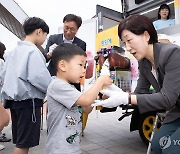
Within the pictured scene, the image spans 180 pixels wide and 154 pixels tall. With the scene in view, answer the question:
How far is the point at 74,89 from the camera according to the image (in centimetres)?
161

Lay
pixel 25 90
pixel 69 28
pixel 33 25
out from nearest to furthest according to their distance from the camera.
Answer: pixel 25 90 → pixel 33 25 → pixel 69 28

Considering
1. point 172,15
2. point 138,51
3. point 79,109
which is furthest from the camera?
point 172,15

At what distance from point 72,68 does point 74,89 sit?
0.16 m

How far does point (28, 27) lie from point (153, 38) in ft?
4.00

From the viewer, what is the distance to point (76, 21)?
302 centimetres

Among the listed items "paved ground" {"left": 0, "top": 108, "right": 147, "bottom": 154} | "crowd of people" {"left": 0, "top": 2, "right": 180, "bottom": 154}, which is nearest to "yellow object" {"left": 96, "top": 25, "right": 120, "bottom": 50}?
A: "paved ground" {"left": 0, "top": 108, "right": 147, "bottom": 154}

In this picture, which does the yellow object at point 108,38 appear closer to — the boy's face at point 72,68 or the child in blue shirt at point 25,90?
the child in blue shirt at point 25,90

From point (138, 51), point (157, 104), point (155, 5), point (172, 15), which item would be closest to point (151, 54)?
point (138, 51)

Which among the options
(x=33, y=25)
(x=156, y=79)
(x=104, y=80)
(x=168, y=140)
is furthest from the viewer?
(x=33, y=25)

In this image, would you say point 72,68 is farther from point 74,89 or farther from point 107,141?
point 107,141

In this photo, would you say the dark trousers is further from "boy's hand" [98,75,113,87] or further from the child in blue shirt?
the child in blue shirt

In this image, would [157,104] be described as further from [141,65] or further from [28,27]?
[28,27]

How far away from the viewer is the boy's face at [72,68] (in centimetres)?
168

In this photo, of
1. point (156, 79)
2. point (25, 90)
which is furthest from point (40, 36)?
point (156, 79)
